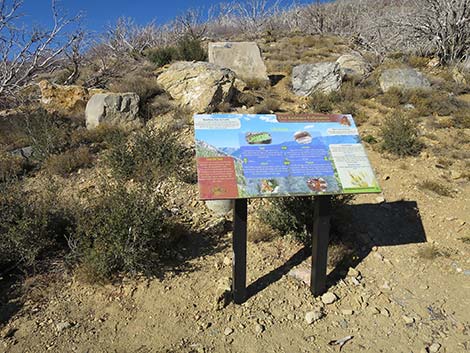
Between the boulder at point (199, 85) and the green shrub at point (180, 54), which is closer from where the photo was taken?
the boulder at point (199, 85)

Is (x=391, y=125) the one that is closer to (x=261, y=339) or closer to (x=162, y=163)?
(x=162, y=163)

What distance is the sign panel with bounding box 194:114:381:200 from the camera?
9.68 feet

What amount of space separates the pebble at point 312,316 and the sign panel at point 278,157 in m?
1.15

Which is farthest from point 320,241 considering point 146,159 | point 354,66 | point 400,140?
point 354,66

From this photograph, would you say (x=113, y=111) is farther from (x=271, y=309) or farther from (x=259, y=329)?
(x=259, y=329)

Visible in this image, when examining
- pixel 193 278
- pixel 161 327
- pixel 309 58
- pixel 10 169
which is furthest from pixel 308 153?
pixel 309 58

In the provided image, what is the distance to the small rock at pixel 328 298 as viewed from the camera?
3504mm

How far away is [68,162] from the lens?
601cm

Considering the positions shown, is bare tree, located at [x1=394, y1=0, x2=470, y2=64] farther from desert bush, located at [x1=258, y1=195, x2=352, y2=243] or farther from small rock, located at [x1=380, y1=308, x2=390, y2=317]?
small rock, located at [x1=380, y1=308, x2=390, y2=317]

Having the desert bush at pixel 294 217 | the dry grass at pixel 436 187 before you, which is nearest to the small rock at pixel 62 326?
the desert bush at pixel 294 217

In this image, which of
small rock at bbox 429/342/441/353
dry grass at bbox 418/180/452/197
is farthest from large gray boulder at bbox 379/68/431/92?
small rock at bbox 429/342/441/353

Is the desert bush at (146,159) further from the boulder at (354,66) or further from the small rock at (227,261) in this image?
the boulder at (354,66)

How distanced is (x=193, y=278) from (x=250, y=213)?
146 cm

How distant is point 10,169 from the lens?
19.2 ft
